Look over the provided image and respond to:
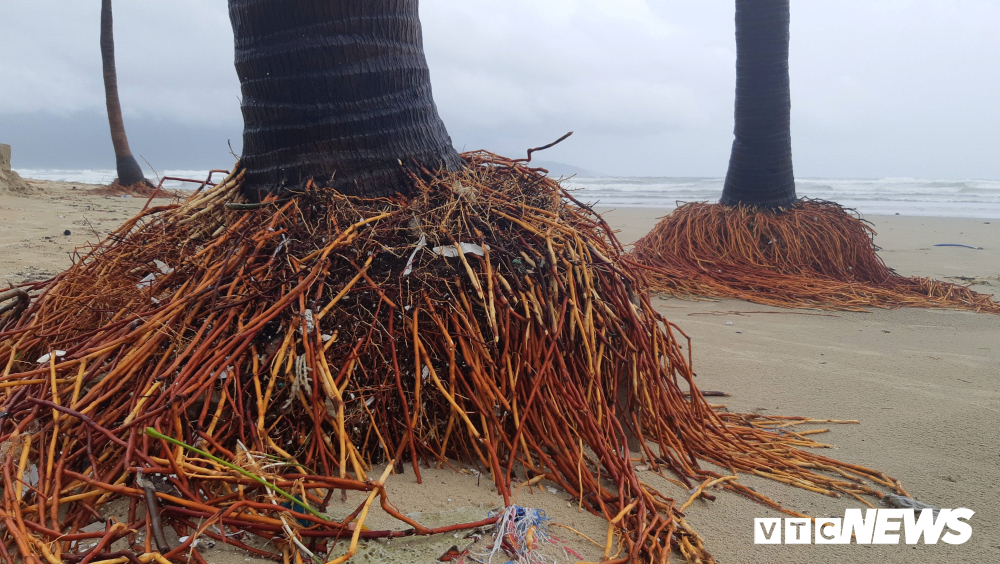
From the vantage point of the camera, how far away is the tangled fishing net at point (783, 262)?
16.3 feet

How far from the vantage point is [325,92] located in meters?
2.04

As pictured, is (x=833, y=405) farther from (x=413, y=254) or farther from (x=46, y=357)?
(x=46, y=357)

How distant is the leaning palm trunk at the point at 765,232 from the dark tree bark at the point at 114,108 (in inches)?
534

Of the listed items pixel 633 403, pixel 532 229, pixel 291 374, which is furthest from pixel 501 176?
pixel 291 374

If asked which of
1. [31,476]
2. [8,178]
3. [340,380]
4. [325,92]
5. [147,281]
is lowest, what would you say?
[31,476]

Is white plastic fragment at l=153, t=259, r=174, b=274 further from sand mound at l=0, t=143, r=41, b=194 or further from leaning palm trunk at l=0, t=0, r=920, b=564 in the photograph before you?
sand mound at l=0, t=143, r=41, b=194

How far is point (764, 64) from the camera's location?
578cm

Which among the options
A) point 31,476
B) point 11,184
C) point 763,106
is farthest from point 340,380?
point 11,184

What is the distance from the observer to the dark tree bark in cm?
1348

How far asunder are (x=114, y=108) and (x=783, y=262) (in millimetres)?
15216

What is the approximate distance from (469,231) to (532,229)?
0.69 ft

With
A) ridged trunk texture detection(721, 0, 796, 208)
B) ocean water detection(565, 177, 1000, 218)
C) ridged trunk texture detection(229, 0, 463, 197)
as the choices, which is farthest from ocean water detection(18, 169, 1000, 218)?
ridged trunk texture detection(229, 0, 463, 197)

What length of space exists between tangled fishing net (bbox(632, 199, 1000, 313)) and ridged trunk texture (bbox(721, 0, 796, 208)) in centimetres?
23

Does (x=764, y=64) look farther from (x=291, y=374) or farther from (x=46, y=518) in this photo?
(x=46, y=518)
